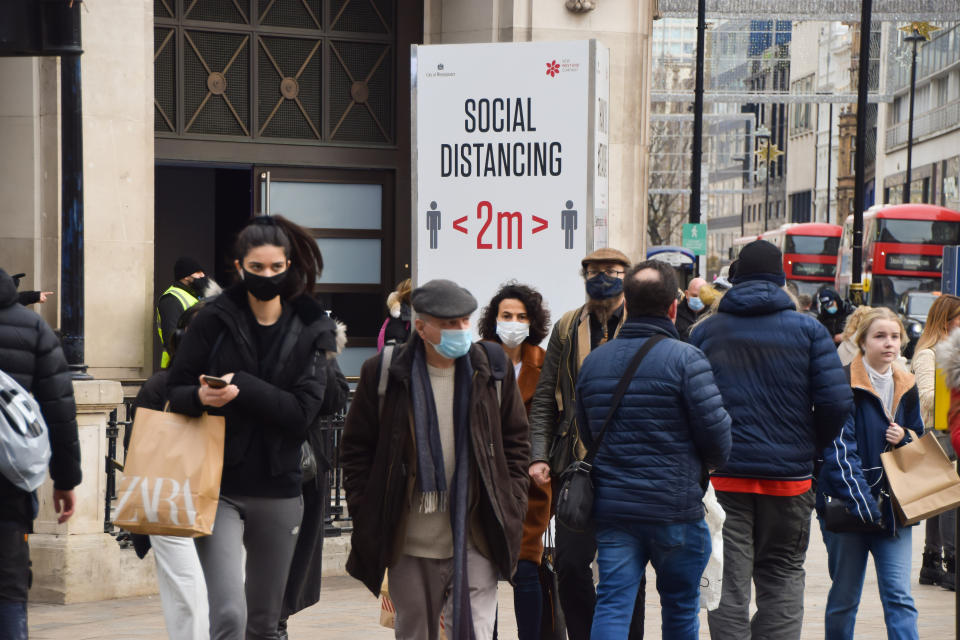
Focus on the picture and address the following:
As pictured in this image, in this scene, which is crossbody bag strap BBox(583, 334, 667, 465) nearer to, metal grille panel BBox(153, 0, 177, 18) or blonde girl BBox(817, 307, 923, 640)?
blonde girl BBox(817, 307, 923, 640)

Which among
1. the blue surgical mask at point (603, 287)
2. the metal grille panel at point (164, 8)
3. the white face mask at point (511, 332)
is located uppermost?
the metal grille panel at point (164, 8)

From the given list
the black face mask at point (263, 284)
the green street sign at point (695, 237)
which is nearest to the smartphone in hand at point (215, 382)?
the black face mask at point (263, 284)

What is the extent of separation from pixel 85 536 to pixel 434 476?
416cm

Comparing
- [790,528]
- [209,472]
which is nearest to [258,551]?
[209,472]

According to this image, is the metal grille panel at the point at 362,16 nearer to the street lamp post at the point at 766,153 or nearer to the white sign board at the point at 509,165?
the white sign board at the point at 509,165

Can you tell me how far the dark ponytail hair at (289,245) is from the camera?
5.33m

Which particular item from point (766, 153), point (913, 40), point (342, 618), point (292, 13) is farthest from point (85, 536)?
point (766, 153)

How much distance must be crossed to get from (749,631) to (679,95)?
26.8 m

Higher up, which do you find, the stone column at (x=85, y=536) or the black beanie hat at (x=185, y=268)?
the black beanie hat at (x=185, y=268)

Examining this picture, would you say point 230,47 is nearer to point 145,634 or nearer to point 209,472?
point 145,634

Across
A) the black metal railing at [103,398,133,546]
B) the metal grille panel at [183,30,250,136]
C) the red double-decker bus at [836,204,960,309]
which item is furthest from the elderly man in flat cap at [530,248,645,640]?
the red double-decker bus at [836,204,960,309]

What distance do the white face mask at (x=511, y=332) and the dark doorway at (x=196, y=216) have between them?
830 centimetres

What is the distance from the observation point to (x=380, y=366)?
5.35 metres

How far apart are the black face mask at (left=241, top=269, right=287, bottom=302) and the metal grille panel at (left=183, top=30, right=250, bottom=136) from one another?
7.04 meters
